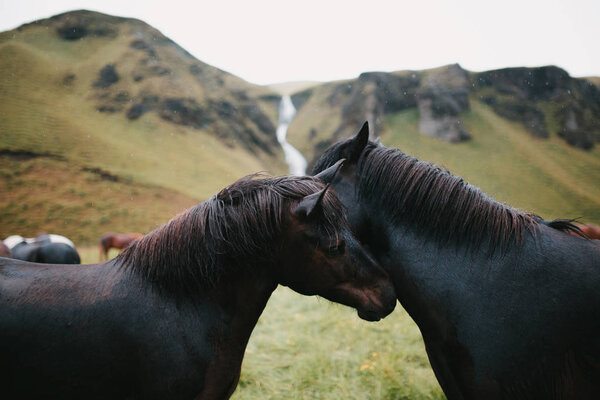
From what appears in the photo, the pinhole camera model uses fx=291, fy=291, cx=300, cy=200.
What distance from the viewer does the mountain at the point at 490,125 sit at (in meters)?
8.85

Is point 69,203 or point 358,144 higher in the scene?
point 358,144

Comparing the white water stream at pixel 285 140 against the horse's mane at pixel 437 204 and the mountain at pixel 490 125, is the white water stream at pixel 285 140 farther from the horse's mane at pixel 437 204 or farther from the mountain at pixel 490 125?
the horse's mane at pixel 437 204

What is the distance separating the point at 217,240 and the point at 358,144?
4.72ft

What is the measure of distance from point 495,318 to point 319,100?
102014mm

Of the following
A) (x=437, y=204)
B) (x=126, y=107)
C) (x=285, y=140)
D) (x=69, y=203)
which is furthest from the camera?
(x=285, y=140)

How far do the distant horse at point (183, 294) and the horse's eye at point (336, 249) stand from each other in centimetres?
1

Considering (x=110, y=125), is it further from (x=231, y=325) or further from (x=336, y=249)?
(x=336, y=249)

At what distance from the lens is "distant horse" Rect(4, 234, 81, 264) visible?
723cm

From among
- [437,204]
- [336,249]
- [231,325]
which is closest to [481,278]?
[437,204]

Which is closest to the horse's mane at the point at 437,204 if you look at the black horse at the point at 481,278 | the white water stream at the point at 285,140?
the black horse at the point at 481,278

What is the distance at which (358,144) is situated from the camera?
254 cm

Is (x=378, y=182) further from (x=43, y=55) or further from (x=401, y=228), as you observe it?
(x=43, y=55)

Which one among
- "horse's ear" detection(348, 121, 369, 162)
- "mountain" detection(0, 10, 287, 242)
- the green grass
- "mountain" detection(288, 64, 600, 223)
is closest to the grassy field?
"horse's ear" detection(348, 121, 369, 162)

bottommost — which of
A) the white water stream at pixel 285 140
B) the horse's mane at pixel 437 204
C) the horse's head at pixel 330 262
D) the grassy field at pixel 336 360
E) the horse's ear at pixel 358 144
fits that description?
the white water stream at pixel 285 140
